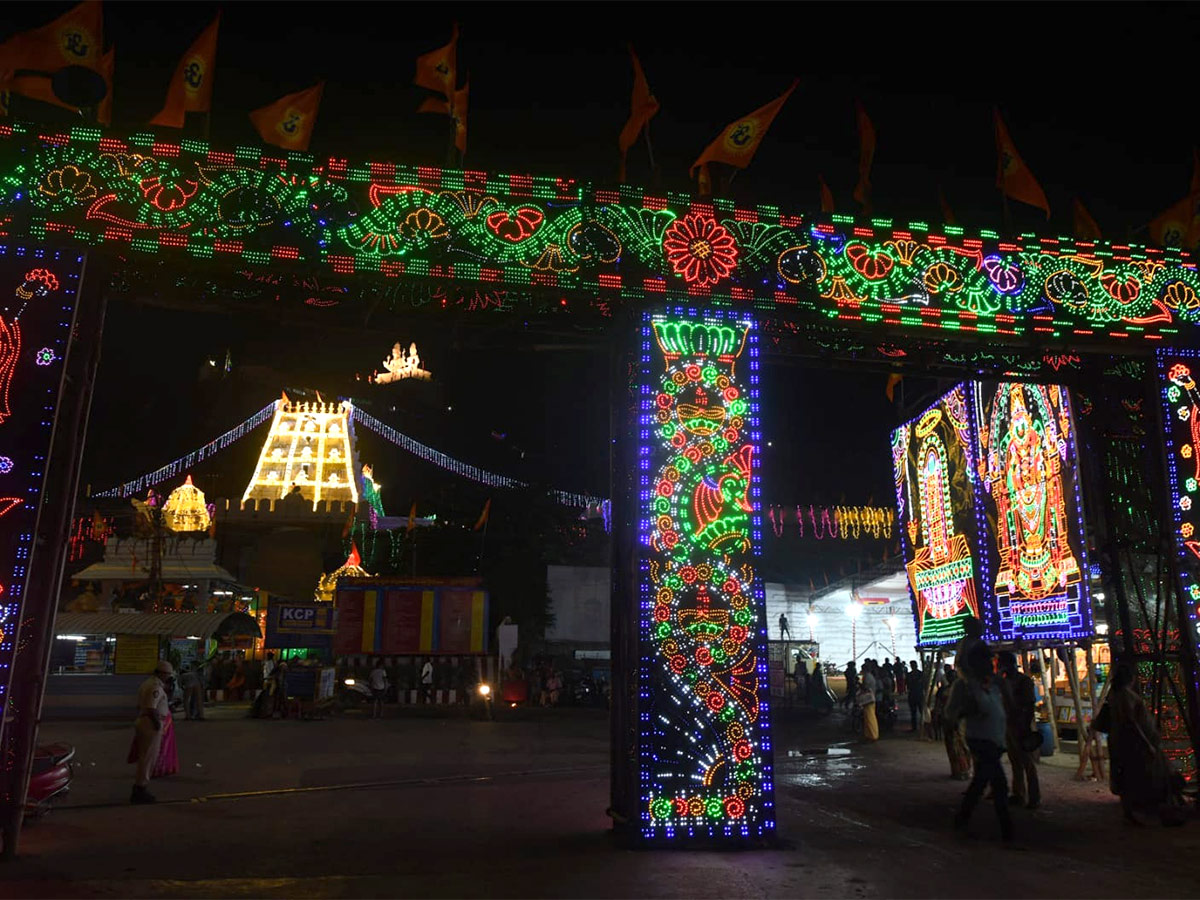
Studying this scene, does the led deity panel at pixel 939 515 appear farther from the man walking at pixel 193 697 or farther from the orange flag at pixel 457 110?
the man walking at pixel 193 697

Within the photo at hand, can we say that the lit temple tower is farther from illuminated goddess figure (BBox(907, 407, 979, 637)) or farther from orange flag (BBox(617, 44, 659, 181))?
orange flag (BBox(617, 44, 659, 181))

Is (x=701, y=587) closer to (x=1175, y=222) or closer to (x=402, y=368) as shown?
(x=1175, y=222)

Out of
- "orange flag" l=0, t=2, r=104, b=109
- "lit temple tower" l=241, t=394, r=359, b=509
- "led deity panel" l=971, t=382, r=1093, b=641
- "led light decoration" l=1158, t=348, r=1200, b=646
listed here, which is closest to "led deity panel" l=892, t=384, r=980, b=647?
"led deity panel" l=971, t=382, r=1093, b=641

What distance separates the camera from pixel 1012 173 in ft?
33.2

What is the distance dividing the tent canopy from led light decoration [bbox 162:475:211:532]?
11.7 meters

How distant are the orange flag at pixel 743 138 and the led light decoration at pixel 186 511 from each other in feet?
120

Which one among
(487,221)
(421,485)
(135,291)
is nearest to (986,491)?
(487,221)

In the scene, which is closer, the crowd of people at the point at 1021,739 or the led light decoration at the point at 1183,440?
the crowd of people at the point at 1021,739

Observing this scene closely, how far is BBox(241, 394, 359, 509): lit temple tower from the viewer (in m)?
44.8

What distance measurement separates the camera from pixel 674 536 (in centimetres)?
818

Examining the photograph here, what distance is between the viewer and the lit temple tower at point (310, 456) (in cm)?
4481

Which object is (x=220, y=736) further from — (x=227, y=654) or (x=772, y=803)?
(x=227, y=654)

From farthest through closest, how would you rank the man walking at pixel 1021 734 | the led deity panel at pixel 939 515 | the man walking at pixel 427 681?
the man walking at pixel 427 681 → the led deity panel at pixel 939 515 → the man walking at pixel 1021 734

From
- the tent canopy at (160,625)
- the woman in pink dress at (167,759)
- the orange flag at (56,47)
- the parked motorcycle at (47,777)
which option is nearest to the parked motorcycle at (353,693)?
the tent canopy at (160,625)
